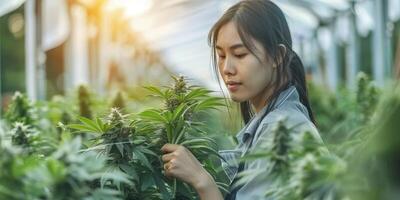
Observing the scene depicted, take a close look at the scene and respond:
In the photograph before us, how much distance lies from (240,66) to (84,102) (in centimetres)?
255

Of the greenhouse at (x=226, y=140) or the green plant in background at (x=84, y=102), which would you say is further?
the green plant in background at (x=84, y=102)

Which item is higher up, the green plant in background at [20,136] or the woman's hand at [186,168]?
the green plant in background at [20,136]

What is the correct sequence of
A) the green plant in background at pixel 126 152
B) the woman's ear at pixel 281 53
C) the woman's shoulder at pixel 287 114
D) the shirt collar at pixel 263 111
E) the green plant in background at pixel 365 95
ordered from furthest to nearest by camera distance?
1. the green plant in background at pixel 365 95
2. the woman's ear at pixel 281 53
3. the shirt collar at pixel 263 111
4. the woman's shoulder at pixel 287 114
5. the green plant in background at pixel 126 152

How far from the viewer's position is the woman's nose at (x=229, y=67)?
283 cm

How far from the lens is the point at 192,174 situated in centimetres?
266

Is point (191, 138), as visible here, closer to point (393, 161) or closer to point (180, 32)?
point (393, 161)

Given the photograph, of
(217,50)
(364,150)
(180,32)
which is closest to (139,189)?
(217,50)

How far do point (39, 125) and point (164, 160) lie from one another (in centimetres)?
207

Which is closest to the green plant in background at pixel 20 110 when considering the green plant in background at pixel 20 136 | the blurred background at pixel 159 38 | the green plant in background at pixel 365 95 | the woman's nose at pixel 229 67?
the blurred background at pixel 159 38

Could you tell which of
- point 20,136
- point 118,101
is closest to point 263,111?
point 20,136

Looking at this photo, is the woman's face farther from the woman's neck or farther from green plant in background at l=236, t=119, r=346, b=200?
green plant in background at l=236, t=119, r=346, b=200

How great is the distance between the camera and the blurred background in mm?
10406

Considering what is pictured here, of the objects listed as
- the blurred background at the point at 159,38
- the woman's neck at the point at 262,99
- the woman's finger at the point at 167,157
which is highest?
the blurred background at the point at 159,38

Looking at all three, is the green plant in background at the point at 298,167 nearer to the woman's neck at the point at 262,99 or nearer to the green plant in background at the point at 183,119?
the green plant in background at the point at 183,119
